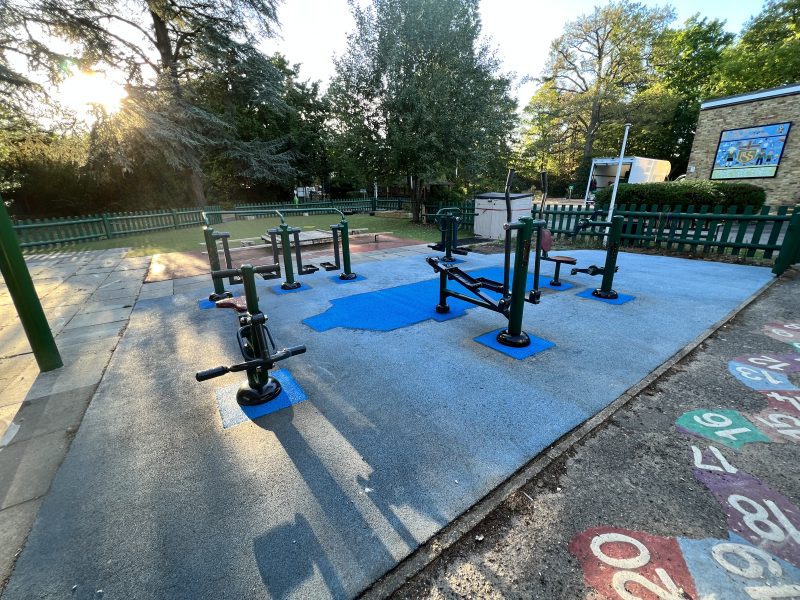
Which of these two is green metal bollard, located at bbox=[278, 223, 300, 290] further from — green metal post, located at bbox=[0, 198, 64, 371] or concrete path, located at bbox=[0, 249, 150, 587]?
green metal post, located at bbox=[0, 198, 64, 371]

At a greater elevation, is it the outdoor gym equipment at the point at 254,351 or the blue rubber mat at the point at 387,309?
the outdoor gym equipment at the point at 254,351

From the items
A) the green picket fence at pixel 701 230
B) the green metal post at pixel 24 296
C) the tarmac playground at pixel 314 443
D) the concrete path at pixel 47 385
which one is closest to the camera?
the tarmac playground at pixel 314 443

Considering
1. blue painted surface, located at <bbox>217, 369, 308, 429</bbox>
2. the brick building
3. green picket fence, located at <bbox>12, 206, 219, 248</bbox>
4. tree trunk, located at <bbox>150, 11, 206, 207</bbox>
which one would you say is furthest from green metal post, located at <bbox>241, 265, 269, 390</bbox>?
the brick building

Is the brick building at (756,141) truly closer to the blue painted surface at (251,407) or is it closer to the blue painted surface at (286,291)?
the blue painted surface at (286,291)

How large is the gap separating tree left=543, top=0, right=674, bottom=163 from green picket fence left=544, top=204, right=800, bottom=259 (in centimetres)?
2323

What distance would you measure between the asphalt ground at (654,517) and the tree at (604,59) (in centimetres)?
3091

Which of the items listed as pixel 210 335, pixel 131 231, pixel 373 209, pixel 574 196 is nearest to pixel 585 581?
pixel 210 335

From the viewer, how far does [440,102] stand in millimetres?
11445

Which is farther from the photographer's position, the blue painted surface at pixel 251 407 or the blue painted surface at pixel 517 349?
the blue painted surface at pixel 517 349

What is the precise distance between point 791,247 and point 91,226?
1882 centimetres

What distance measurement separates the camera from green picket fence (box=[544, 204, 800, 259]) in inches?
266

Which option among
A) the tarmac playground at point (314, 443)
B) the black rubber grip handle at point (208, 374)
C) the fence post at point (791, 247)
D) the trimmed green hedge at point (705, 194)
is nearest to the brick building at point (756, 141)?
the trimmed green hedge at point (705, 194)

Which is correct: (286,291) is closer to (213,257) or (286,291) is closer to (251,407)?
(213,257)

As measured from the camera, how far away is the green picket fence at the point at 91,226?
11031 millimetres
